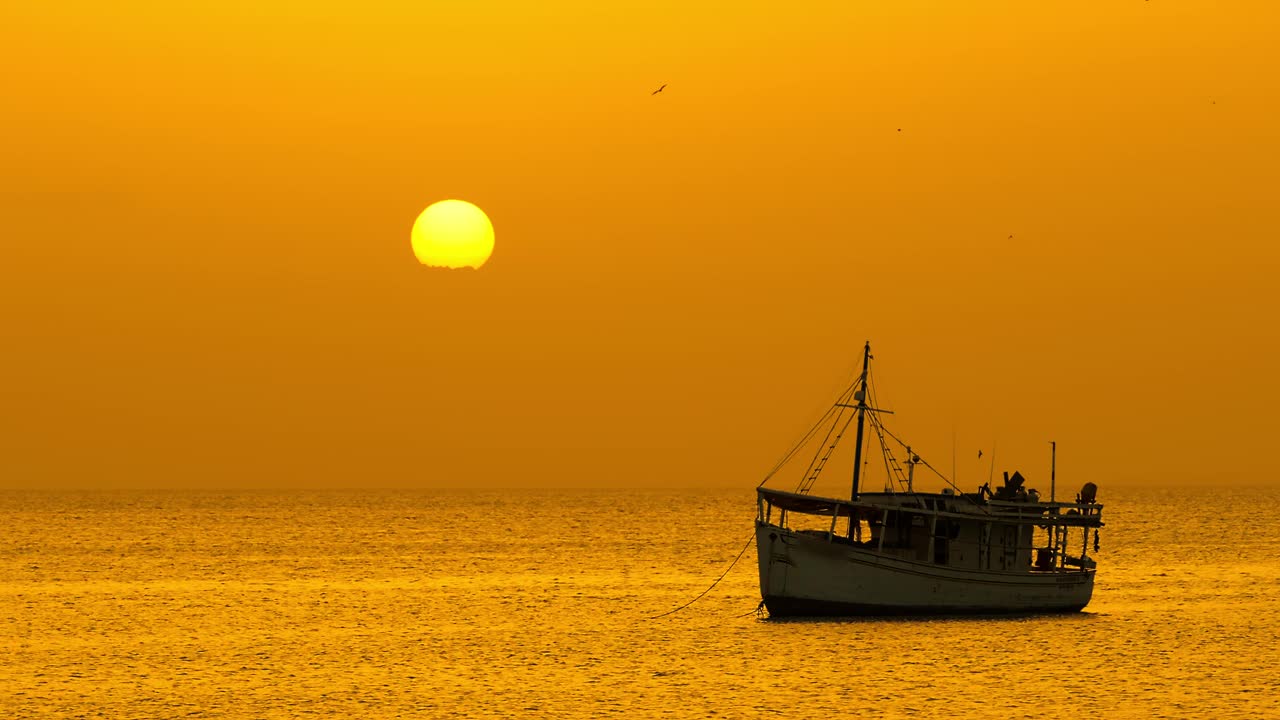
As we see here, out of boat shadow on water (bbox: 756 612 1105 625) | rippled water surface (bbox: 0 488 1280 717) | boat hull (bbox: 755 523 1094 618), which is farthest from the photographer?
Result: boat shadow on water (bbox: 756 612 1105 625)

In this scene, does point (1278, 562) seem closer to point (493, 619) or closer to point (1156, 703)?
point (493, 619)

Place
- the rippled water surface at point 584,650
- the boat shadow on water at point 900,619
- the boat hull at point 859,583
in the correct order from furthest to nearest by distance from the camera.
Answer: the boat shadow on water at point 900,619, the boat hull at point 859,583, the rippled water surface at point 584,650

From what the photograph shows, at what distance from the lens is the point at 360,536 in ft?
596

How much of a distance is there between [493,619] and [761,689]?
2867 centimetres

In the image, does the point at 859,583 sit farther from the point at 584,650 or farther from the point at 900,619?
the point at 584,650

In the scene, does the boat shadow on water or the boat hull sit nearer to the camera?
the boat hull

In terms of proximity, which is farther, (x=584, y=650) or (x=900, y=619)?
(x=900, y=619)

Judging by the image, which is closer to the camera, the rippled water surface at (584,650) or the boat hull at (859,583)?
the rippled water surface at (584,650)

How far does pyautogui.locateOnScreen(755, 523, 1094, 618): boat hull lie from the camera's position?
66.5 metres

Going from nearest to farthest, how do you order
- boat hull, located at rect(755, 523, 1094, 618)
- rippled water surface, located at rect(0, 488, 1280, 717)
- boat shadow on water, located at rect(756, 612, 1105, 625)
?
1. rippled water surface, located at rect(0, 488, 1280, 717)
2. boat hull, located at rect(755, 523, 1094, 618)
3. boat shadow on water, located at rect(756, 612, 1105, 625)

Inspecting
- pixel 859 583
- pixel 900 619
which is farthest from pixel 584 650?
pixel 900 619

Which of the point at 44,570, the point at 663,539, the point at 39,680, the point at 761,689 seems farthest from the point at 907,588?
the point at 663,539

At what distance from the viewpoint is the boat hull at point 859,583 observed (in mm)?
66500

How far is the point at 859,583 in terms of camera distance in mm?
66688
